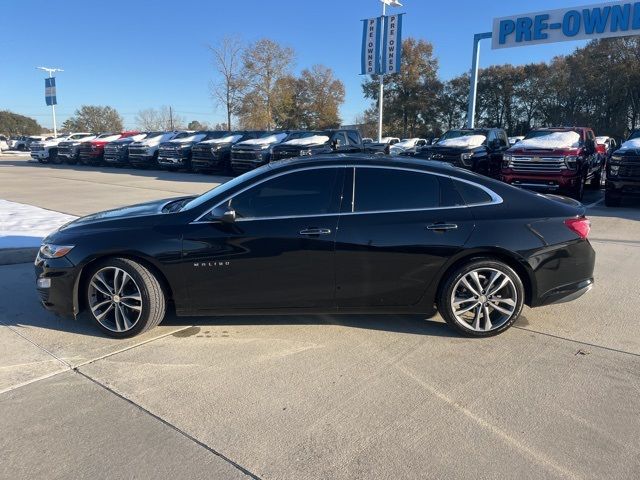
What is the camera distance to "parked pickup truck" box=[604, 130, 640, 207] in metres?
10.8

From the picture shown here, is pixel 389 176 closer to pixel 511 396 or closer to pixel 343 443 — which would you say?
pixel 511 396

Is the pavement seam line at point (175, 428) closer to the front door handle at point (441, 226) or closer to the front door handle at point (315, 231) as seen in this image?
the front door handle at point (315, 231)

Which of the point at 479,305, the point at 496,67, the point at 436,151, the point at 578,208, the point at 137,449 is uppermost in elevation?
the point at 496,67

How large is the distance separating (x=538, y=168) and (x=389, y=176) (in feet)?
32.1

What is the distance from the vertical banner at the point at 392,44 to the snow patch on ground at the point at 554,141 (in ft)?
46.1

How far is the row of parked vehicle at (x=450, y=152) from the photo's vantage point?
40.0 feet

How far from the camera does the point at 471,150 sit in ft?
47.9

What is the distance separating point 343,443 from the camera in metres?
2.81

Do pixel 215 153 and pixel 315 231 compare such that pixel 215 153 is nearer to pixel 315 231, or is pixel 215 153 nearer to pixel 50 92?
pixel 315 231

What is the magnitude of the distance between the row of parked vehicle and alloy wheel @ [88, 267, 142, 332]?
868 centimetres

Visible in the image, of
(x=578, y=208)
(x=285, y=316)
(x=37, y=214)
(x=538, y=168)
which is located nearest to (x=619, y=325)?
(x=578, y=208)

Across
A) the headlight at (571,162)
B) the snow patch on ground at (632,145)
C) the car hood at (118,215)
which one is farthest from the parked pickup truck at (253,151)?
the car hood at (118,215)

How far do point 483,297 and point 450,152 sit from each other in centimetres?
1114

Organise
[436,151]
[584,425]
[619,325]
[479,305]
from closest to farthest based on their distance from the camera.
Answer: [584,425]
[479,305]
[619,325]
[436,151]
